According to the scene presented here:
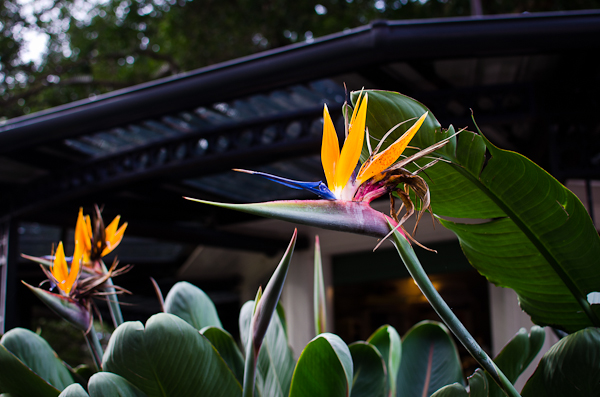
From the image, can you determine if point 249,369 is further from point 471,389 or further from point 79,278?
point 79,278

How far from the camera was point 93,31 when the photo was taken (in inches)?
308

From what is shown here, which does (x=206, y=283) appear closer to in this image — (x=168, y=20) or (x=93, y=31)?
(x=168, y=20)

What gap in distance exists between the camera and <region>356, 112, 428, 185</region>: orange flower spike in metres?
0.55

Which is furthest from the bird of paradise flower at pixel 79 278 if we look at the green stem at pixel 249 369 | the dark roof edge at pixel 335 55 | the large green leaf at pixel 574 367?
the dark roof edge at pixel 335 55

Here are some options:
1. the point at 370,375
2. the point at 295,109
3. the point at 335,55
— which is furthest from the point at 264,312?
the point at 295,109

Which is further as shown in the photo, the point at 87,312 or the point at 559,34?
the point at 559,34

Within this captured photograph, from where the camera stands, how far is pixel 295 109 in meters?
2.95

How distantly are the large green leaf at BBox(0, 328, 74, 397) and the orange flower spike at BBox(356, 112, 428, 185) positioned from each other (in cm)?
64

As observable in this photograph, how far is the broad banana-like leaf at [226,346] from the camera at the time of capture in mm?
962

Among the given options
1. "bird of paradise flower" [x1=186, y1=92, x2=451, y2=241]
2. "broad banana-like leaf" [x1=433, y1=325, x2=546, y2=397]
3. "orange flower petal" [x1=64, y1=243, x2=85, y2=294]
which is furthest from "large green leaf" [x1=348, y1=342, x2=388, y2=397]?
"orange flower petal" [x1=64, y1=243, x2=85, y2=294]

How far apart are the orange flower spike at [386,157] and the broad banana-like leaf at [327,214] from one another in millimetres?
37

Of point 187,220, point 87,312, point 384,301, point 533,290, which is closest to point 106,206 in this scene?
point 187,220

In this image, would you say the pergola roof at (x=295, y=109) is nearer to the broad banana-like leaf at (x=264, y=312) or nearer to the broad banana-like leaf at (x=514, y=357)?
the broad banana-like leaf at (x=514, y=357)

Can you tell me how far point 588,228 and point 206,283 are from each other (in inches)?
219
